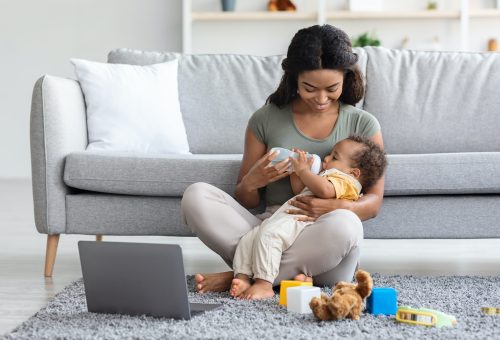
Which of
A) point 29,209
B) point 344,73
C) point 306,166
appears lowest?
point 29,209

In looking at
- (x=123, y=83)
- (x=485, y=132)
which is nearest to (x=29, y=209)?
(x=123, y=83)

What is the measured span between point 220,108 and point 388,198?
0.92m

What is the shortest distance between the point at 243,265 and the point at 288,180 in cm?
32

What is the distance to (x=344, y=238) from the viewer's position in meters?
2.32

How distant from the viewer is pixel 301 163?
93.9 inches

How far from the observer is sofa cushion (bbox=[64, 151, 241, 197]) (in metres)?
2.80

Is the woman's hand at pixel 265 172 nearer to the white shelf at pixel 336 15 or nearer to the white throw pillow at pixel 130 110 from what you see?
the white throw pillow at pixel 130 110

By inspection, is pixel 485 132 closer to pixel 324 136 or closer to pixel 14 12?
pixel 324 136

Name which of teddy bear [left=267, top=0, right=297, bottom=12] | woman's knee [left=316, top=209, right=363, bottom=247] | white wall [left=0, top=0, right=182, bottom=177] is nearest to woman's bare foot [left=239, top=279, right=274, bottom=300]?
woman's knee [left=316, top=209, right=363, bottom=247]

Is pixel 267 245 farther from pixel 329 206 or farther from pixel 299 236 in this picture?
pixel 329 206

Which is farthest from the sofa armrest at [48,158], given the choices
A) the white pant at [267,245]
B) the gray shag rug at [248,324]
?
the white pant at [267,245]

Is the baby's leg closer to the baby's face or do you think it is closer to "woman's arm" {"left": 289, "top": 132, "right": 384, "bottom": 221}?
"woman's arm" {"left": 289, "top": 132, "right": 384, "bottom": 221}

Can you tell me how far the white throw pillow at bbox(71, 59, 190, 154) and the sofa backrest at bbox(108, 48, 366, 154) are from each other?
10 centimetres

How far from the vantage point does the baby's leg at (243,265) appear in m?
2.29
